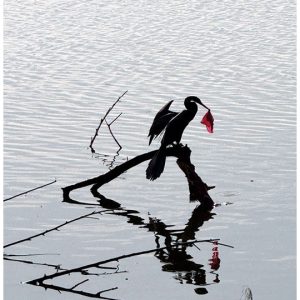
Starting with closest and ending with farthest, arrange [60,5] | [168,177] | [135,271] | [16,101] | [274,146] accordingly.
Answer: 1. [135,271]
2. [168,177]
3. [274,146]
4. [16,101]
5. [60,5]

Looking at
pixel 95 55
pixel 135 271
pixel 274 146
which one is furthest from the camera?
pixel 95 55

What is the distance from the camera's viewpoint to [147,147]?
15844 millimetres

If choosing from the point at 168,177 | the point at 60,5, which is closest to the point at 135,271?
the point at 168,177

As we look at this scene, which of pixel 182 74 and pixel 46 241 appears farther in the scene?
pixel 182 74

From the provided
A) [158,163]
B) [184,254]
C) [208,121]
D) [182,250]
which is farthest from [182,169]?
[184,254]

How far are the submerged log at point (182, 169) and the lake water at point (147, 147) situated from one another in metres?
0.16

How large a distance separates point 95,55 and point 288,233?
1472cm

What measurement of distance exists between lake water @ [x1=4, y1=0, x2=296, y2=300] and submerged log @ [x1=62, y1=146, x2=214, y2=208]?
159mm

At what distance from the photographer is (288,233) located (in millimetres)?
11570

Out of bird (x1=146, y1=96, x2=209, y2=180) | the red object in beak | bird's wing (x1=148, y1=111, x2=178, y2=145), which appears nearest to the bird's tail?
bird (x1=146, y1=96, x2=209, y2=180)

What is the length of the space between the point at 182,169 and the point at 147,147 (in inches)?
137

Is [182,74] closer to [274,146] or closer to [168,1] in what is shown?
[274,146]

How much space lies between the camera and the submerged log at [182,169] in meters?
12.2

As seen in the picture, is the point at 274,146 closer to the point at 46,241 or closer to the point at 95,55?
the point at 46,241
